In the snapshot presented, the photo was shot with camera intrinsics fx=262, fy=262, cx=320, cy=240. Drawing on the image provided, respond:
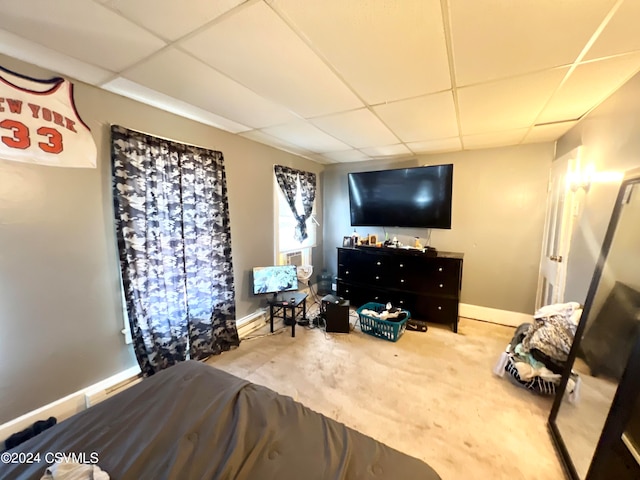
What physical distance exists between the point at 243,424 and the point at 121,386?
1.59 m

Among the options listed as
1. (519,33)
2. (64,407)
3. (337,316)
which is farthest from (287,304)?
(519,33)

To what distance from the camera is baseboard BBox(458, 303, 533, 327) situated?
10.9 ft

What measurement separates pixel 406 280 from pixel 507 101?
86.6 inches

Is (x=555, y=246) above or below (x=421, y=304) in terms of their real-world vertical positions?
above

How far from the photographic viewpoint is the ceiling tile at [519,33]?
1061mm

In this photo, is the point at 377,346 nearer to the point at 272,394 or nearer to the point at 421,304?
the point at 421,304

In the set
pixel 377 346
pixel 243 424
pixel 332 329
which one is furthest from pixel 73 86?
pixel 377 346

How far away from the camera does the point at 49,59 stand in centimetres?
150

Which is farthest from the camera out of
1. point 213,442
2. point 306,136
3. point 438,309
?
point 438,309

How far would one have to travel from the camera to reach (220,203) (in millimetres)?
2668

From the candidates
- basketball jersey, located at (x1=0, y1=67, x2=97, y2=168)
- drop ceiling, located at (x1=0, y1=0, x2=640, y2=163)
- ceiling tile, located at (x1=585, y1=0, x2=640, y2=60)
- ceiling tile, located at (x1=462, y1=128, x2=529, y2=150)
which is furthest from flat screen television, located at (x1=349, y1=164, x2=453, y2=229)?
basketball jersey, located at (x1=0, y1=67, x2=97, y2=168)

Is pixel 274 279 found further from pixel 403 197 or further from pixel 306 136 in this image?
pixel 403 197

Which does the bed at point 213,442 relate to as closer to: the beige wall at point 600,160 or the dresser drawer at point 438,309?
the beige wall at point 600,160

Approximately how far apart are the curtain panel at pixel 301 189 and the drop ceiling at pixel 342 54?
1.21m
